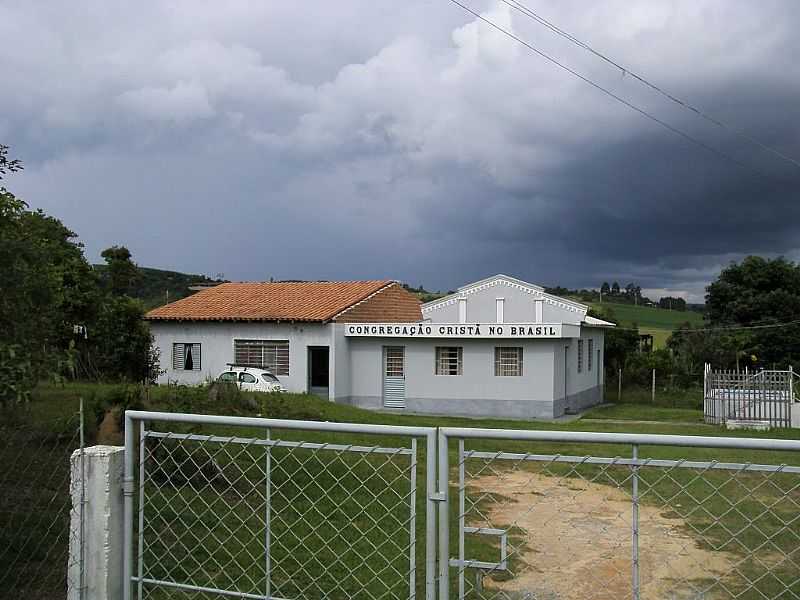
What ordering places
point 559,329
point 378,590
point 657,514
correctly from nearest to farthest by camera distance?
point 378,590 → point 657,514 → point 559,329

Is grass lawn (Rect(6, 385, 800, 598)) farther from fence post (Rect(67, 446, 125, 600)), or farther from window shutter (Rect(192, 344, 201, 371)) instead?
window shutter (Rect(192, 344, 201, 371))

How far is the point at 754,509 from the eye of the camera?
10.1 meters

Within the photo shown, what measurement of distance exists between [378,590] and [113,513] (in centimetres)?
324

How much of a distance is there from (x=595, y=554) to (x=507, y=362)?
20.5m

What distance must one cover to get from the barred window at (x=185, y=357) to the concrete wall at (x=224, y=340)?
0.50ft

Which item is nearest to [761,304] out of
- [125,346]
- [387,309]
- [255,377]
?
[387,309]

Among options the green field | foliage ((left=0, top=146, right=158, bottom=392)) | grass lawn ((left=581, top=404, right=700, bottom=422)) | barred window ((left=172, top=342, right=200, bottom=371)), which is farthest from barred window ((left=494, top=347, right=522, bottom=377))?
the green field

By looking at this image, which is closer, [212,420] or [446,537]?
[446,537]

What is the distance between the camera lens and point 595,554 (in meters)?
7.64

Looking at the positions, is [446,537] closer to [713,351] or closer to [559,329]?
[559,329]

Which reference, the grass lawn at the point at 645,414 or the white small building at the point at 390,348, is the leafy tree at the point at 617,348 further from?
Result: the white small building at the point at 390,348

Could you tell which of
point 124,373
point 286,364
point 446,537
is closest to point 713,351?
point 286,364

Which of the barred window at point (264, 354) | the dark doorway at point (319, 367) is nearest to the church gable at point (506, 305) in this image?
the dark doorway at point (319, 367)

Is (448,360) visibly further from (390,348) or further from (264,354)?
(264,354)
